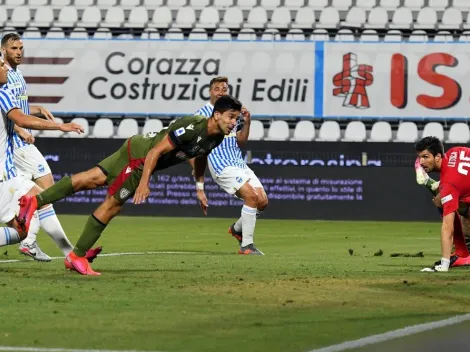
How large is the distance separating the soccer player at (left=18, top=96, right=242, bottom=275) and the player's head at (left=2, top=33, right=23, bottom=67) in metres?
2.21

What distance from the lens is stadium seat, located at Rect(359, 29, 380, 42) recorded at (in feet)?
86.5

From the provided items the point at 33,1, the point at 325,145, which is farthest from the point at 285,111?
the point at 33,1

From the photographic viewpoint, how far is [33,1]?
29.1 metres

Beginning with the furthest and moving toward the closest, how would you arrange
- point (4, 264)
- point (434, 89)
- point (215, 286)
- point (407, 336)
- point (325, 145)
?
point (434, 89) < point (325, 145) < point (4, 264) < point (215, 286) < point (407, 336)

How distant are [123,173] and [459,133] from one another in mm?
16629

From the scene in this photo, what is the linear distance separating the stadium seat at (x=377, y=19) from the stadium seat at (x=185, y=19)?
4.12 meters

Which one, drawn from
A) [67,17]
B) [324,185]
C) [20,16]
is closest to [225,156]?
[324,185]

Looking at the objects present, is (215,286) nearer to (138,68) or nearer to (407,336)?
(407,336)

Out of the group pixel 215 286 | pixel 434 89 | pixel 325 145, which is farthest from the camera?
pixel 434 89

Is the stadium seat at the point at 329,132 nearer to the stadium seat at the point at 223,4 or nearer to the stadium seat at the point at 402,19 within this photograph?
the stadium seat at the point at 402,19

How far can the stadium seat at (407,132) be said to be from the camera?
26.1 meters

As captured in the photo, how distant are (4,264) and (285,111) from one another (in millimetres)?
15542

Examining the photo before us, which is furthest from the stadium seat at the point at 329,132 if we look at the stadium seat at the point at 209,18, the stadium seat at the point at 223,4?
the stadium seat at the point at 223,4

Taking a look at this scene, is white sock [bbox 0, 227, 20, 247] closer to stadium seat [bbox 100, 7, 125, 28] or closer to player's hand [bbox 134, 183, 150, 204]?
player's hand [bbox 134, 183, 150, 204]
